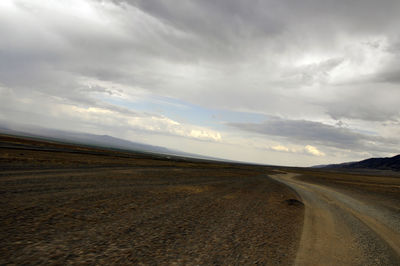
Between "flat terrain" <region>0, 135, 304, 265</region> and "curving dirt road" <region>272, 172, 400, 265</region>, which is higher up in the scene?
"curving dirt road" <region>272, 172, 400, 265</region>

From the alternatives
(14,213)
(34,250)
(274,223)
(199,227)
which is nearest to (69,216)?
(14,213)

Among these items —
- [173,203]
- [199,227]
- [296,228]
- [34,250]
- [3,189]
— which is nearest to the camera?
[34,250]

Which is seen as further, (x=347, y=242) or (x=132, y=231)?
(x=347, y=242)

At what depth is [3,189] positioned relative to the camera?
12945 millimetres

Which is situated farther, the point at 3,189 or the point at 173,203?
the point at 173,203

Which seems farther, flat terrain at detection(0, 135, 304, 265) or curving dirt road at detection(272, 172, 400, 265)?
curving dirt road at detection(272, 172, 400, 265)

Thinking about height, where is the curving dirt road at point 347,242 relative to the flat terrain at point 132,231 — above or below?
above

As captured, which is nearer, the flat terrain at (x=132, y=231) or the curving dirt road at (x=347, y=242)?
the flat terrain at (x=132, y=231)

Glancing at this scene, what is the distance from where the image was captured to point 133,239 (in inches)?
296

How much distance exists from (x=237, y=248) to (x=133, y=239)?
3719mm

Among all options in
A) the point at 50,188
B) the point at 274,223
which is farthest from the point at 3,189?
the point at 274,223

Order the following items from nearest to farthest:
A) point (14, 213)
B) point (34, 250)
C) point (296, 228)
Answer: point (34, 250) < point (14, 213) < point (296, 228)

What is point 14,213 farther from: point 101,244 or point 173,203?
point 173,203

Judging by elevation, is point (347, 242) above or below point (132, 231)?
above
